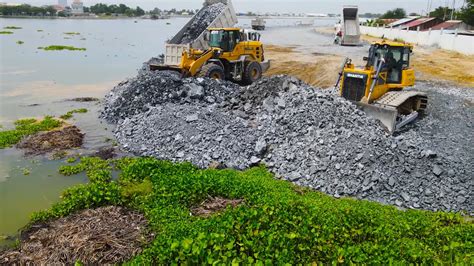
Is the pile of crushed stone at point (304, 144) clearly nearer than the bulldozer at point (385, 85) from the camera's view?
Yes

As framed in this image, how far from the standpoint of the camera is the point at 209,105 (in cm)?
1310

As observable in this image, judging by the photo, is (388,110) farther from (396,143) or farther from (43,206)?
(43,206)

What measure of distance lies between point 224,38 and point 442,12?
62.6 m

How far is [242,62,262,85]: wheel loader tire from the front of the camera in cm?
1714

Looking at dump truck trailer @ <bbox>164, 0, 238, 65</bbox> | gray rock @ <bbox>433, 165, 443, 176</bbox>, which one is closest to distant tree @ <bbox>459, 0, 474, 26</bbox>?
dump truck trailer @ <bbox>164, 0, 238, 65</bbox>

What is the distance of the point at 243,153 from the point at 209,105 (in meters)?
Answer: 3.68

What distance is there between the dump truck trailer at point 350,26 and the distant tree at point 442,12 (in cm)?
3281

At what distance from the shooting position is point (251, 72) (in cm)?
1736

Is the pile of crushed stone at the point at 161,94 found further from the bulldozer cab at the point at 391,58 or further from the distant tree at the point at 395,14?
the distant tree at the point at 395,14

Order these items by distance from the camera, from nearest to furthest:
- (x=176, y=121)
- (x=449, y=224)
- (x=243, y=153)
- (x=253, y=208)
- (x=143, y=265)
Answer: (x=143, y=265) < (x=253, y=208) < (x=449, y=224) < (x=243, y=153) < (x=176, y=121)

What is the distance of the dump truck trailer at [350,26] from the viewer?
35219 millimetres

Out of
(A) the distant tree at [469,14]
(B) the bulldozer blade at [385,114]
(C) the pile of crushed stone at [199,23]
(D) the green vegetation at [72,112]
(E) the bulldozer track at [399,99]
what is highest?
(A) the distant tree at [469,14]

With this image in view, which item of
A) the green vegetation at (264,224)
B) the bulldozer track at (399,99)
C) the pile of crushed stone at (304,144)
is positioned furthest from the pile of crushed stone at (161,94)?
the bulldozer track at (399,99)

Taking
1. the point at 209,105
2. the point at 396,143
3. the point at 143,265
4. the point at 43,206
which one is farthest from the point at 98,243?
the point at 209,105
